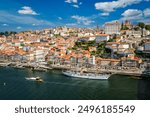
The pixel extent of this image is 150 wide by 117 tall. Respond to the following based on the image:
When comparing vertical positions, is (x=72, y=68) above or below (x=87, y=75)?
above

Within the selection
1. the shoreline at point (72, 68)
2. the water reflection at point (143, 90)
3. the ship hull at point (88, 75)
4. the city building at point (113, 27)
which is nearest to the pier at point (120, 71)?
the shoreline at point (72, 68)

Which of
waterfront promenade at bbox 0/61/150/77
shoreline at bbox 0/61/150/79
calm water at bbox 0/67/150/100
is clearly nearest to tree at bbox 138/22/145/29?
waterfront promenade at bbox 0/61/150/77

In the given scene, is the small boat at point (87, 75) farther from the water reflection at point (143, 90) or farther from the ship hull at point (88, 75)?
the water reflection at point (143, 90)

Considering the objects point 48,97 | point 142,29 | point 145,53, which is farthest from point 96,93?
point 142,29

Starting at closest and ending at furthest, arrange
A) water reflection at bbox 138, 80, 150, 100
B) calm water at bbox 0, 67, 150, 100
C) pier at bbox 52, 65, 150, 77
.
A: water reflection at bbox 138, 80, 150, 100 < calm water at bbox 0, 67, 150, 100 < pier at bbox 52, 65, 150, 77

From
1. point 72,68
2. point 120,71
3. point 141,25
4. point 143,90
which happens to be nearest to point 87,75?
point 120,71

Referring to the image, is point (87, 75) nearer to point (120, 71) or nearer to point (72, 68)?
point (120, 71)

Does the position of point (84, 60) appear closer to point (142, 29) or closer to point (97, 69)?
point (97, 69)

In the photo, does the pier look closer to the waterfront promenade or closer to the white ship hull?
the waterfront promenade
